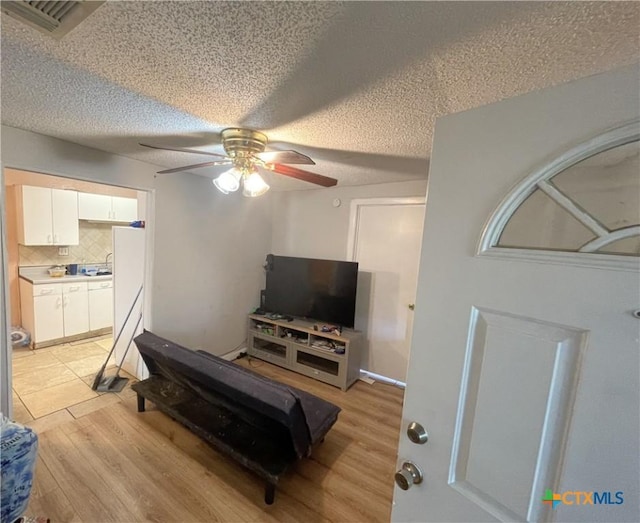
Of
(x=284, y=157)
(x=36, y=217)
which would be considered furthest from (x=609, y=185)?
(x=36, y=217)

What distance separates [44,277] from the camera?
354 cm

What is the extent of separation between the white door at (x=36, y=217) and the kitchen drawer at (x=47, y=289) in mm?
622

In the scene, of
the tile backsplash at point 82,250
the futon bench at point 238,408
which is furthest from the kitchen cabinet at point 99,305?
the futon bench at point 238,408

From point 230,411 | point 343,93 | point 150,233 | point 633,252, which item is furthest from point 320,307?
point 633,252

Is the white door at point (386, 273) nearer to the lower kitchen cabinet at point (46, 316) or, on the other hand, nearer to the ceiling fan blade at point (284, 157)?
the ceiling fan blade at point (284, 157)

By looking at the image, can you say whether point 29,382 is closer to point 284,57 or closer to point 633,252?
point 284,57

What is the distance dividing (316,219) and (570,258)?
2984mm

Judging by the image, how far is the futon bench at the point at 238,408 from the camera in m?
1.54

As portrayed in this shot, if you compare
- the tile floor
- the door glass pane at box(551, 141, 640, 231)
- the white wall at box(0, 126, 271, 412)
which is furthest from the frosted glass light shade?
the tile floor

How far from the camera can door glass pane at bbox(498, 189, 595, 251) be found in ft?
1.98

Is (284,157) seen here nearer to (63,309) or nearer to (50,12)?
(50,12)

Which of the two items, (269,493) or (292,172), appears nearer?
(269,493)

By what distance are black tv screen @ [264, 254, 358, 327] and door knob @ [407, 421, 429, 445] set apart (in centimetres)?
211

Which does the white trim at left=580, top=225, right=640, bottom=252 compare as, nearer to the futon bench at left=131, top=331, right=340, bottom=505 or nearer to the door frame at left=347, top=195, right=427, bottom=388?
the futon bench at left=131, top=331, right=340, bottom=505
